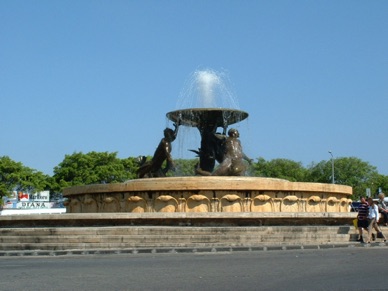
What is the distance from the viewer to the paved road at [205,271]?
7938mm

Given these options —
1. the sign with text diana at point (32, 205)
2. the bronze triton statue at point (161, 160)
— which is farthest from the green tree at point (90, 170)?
the bronze triton statue at point (161, 160)

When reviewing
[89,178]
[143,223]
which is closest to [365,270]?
[143,223]

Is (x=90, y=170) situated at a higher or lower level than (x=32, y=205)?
higher

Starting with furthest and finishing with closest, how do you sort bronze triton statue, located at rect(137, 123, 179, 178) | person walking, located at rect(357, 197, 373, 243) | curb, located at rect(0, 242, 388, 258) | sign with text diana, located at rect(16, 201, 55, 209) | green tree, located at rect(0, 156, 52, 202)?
A: 1. green tree, located at rect(0, 156, 52, 202)
2. sign with text diana, located at rect(16, 201, 55, 209)
3. bronze triton statue, located at rect(137, 123, 179, 178)
4. person walking, located at rect(357, 197, 373, 243)
5. curb, located at rect(0, 242, 388, 258)

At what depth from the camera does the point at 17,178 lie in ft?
211

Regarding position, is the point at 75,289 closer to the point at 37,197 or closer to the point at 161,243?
the point at 161,243

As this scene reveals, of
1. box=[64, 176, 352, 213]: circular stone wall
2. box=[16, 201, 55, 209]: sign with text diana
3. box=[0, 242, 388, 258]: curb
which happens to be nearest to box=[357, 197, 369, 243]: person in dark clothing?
box=[0, 242, 388, 258]: curb

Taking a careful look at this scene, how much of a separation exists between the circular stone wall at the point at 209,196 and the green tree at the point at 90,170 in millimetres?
49061

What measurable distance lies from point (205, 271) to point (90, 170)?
60068 millimetres

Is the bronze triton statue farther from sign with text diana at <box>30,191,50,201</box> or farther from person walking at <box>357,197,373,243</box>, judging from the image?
sign with text diana at <box>30,191,50,201</box>

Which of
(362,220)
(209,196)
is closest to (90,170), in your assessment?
(209,196)

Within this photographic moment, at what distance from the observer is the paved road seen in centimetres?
794

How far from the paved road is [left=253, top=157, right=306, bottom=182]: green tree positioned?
67.0 meters

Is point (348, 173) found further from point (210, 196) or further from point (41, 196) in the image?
point (210, 196)
